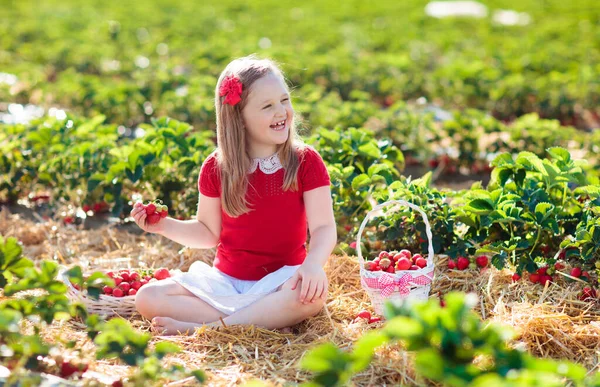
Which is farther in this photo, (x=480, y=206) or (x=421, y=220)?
(x=421, y=220)

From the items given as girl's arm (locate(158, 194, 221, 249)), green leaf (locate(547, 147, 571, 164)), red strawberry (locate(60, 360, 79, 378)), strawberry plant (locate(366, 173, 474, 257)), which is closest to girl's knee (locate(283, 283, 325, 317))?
girl's arm (locate(158, 194, 221, 249))

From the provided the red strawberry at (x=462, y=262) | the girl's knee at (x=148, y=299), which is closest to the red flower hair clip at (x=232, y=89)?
the girl's knee at (x=148, y=299)

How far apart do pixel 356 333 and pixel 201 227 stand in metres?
0.89

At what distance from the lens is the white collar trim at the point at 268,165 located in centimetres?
347

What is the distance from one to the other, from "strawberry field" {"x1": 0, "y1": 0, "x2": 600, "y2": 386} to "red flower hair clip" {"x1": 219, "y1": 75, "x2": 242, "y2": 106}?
584 millimetres

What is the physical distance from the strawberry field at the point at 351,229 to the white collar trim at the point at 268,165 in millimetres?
467

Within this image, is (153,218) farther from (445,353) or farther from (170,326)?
(445,353)

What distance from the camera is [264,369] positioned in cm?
299

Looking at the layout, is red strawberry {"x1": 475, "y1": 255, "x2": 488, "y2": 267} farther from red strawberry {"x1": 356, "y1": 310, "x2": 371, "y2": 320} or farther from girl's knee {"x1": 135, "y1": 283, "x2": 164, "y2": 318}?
girl's knee {"x1": 135, "y1": 283, "x2": 164, "y2": 318}

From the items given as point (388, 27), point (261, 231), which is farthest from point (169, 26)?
point (261, 231)

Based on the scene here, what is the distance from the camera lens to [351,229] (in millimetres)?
4305

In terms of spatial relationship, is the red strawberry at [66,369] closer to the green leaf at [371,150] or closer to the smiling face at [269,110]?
the smiling face at [269,110]

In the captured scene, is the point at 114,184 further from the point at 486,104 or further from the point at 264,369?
the point at 486,104

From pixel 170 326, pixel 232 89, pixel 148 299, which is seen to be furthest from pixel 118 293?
pixel 232 89
